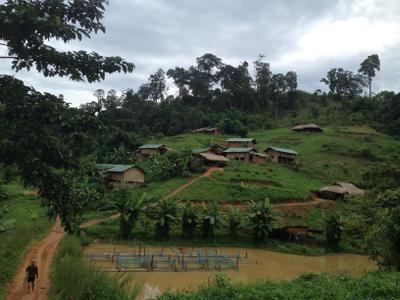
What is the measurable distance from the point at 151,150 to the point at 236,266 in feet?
112

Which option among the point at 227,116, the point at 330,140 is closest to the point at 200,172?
the point at 330,140

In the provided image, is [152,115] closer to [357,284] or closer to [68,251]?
[68,251]

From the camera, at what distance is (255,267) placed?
83.6ft

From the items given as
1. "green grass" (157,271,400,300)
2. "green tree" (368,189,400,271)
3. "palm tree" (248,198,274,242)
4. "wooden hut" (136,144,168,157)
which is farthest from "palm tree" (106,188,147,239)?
"wooden hut" (136,144,168,157)

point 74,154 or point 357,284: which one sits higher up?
point 74,154

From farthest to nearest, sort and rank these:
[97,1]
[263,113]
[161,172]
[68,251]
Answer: [263,113] → [161,172] → [68,251] → [97,1]

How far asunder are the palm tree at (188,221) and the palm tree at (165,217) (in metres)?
0.69

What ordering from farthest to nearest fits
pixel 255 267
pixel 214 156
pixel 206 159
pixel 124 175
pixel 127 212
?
pixel 214 156, pixel 206 159, pixel 124 175, pixel 127 212, pixel 255 267

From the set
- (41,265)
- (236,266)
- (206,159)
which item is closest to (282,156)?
(206,159)

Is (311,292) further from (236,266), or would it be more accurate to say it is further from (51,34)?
(236,266)

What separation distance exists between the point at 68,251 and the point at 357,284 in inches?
535

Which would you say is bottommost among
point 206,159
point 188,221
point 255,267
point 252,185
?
point 255,267

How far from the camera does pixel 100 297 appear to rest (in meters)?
11.9

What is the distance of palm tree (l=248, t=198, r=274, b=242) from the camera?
1228 inches
